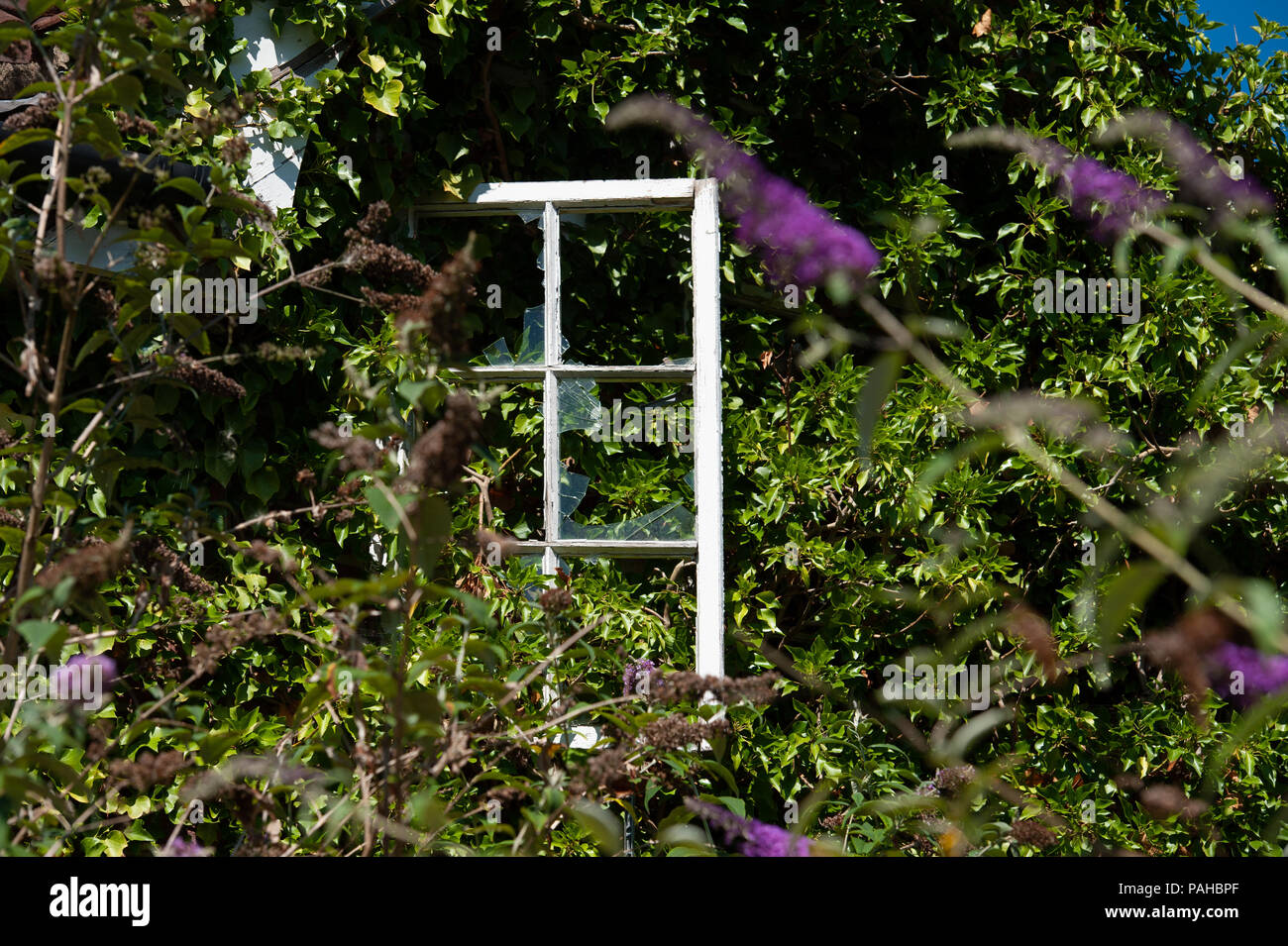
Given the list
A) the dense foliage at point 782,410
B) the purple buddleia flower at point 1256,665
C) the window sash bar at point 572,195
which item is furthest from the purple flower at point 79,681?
the purple buddleia flower at point 1256,665

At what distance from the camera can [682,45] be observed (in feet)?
8.86

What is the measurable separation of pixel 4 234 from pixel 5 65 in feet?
2.92

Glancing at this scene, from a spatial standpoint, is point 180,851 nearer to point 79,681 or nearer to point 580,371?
point 79,681

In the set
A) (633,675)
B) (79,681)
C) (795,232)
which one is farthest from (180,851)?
(795,232)

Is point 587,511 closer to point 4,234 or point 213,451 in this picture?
point 213,451

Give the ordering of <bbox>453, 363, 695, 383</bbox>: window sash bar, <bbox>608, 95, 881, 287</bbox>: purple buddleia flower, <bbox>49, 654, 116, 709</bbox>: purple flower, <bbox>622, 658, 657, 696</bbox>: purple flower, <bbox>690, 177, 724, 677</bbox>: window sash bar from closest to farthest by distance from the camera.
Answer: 1. <bbox>608, 95, 881, 287</bbox>: purple buddleia flower
2. <bbox>49, 654, 116, 709</bbox>: purple flower
3. <bbox>622, 658, 657, 696</bbox>: purple flower
4. <bbox>690, 177, 724, 677</bbox>: window sash bar
5. <bbox>453, 363, 695, 383</bbox>: window sash bar

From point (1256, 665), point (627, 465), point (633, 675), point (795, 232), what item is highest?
point (795, 232)

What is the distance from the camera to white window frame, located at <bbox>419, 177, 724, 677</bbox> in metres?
2.49

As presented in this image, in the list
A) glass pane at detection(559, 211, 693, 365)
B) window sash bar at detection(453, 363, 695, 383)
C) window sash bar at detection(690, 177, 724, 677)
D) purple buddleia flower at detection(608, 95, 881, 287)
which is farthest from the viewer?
glass pane at detection(559, 211, 693, 365)

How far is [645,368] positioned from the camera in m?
2.58

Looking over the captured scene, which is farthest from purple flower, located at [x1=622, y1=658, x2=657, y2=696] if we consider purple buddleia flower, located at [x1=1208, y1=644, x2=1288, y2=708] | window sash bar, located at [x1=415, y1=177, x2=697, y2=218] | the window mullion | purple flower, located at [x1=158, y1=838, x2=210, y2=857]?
window sash bar, located at [x1=415, y1=177, x2=697, y2=218]

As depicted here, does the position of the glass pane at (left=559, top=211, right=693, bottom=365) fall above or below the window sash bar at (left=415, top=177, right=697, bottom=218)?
below

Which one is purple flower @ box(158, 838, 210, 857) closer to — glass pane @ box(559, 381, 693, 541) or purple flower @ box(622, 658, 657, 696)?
purple flower @ box(622, 658, 657, 696)
